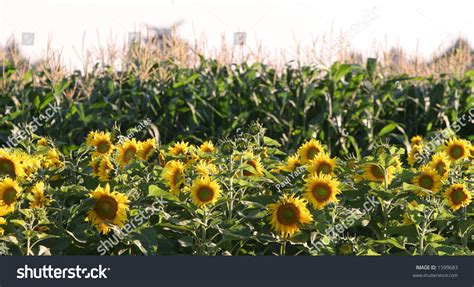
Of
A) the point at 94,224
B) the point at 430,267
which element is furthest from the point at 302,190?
the point at 94,224

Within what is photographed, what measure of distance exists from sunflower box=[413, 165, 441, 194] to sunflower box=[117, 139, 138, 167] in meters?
1.41

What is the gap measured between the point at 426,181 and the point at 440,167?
190 millimetres

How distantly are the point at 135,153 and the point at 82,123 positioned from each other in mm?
5196

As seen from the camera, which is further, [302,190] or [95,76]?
[95,76]

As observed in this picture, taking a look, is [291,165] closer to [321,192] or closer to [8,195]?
[321,192]

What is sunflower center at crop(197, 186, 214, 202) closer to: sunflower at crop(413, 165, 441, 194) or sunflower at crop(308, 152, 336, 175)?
sunflower at crop(308, 152, 336, 175)

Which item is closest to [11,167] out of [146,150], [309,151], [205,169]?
[146,150]

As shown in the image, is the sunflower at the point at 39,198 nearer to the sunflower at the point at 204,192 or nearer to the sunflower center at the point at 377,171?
the sunflower at the point at 204,192

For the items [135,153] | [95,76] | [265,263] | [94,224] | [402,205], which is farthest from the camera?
[95,76]

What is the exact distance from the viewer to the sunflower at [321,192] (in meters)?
3.47

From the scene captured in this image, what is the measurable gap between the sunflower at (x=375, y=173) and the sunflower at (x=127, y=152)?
1.17 m

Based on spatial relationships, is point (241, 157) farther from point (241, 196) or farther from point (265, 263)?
point (265, 263)

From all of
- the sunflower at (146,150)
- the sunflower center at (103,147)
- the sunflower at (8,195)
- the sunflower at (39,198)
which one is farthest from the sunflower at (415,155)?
the sunflower at (8,195)

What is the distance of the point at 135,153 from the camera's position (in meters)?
4.06
